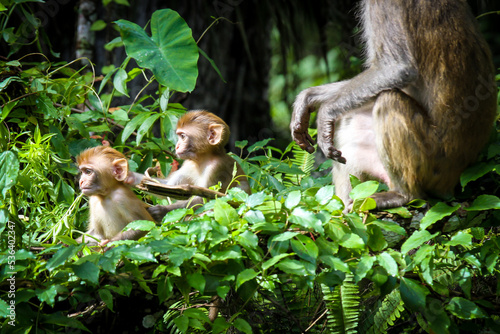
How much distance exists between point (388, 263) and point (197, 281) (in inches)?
43.7

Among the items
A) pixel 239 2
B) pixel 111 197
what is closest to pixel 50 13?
pixel 239 2

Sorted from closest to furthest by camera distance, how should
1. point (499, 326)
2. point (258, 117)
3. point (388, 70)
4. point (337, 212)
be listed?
point (337, 212), point (499, 326), point (388, 70), point (258, 117)

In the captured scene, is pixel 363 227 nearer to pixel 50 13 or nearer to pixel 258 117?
Result: pixel 258 117

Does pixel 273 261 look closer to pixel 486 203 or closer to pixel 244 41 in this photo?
pixel 486 203

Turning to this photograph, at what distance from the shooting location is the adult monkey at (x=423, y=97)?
4.32 meters

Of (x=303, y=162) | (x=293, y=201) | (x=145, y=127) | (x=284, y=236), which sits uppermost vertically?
(x=145, y=127)

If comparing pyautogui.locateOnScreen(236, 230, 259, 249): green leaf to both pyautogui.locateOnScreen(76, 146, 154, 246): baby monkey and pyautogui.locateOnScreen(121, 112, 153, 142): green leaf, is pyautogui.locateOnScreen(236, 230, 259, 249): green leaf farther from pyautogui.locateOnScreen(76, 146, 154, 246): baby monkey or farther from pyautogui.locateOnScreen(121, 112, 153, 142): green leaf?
pyautogui.locateOnScreen(121, 112, 153, 142): green leaf

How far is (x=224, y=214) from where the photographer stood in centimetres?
339

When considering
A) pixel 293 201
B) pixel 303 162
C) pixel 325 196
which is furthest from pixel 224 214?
pixel 303 162

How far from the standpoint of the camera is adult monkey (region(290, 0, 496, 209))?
14.2 feet

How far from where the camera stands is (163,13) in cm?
479

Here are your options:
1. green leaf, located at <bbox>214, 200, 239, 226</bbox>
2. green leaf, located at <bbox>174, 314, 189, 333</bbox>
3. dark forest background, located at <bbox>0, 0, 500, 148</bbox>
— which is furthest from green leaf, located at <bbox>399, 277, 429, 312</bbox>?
dark forest background, located at <bbox>0, 0, 500, 148</bbox>

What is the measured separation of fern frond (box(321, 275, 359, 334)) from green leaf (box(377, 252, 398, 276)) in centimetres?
94

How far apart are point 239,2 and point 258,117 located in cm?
182
